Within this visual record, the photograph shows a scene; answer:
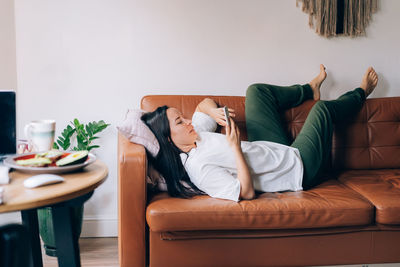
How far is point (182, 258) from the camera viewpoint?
1648mm

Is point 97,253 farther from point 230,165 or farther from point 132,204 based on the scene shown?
point 230,165

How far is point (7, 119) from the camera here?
109 centimetres

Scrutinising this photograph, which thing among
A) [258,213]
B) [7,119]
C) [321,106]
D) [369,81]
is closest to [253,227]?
[258,213]

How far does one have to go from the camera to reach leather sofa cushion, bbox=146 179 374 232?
155cm

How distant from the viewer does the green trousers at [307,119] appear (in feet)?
6.57

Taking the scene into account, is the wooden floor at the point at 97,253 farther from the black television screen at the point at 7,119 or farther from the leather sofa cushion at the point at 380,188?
the leather sofa cushion at the point at 380,188

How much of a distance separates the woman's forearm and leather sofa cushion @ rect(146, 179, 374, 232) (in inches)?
1.4

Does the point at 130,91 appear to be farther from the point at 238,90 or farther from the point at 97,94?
the point at 238,90

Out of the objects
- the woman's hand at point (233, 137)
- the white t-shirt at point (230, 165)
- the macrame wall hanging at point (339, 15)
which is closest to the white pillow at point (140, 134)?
the white t-shirt at point (230, 165)

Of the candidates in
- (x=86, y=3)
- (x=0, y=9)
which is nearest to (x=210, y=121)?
(x=86, y=3)

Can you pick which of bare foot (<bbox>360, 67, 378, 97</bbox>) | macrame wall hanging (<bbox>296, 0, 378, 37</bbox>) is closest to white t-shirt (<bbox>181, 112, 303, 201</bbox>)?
bare foot (<bbox>360, 67, 378, 97</bbox>)

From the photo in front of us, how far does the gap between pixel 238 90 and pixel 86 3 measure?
110 centimetres

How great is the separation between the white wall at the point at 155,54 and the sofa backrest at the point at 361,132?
294mm

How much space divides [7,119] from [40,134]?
0.44 feet
